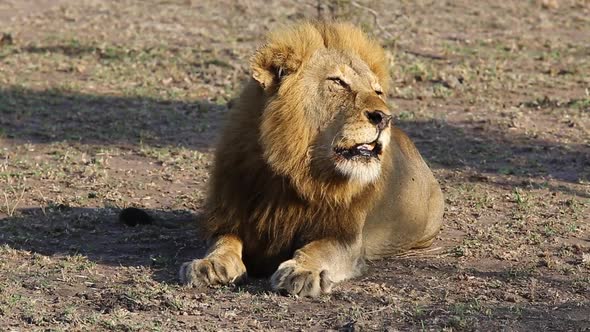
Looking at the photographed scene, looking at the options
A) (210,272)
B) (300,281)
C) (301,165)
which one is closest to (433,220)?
(301,165)

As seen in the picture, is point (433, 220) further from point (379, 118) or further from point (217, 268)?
point (217, 268)

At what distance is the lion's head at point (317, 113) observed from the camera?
532cm

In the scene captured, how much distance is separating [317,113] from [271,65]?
32cm

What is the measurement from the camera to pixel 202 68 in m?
11.9

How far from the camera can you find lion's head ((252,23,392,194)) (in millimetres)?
5316

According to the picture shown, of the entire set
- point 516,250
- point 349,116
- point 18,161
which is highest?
Result: point 349,116

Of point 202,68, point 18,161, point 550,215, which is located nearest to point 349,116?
point 550,215

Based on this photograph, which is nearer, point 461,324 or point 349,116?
point 461,324

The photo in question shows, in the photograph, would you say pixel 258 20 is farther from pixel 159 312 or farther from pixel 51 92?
pixel 159 312

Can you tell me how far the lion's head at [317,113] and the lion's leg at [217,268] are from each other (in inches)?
18.5

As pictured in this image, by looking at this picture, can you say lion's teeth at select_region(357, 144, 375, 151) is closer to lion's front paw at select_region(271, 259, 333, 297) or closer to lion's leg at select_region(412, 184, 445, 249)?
lion's front paw at select_region(271, 259, 333, 297)

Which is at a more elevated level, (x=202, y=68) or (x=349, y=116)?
(x=349, y=116)

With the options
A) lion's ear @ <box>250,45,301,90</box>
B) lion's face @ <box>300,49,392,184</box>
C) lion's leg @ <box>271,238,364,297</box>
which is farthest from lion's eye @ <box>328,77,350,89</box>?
lion's leg @ <box>271,238,364,297</box>

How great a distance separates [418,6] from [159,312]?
39.4ft
